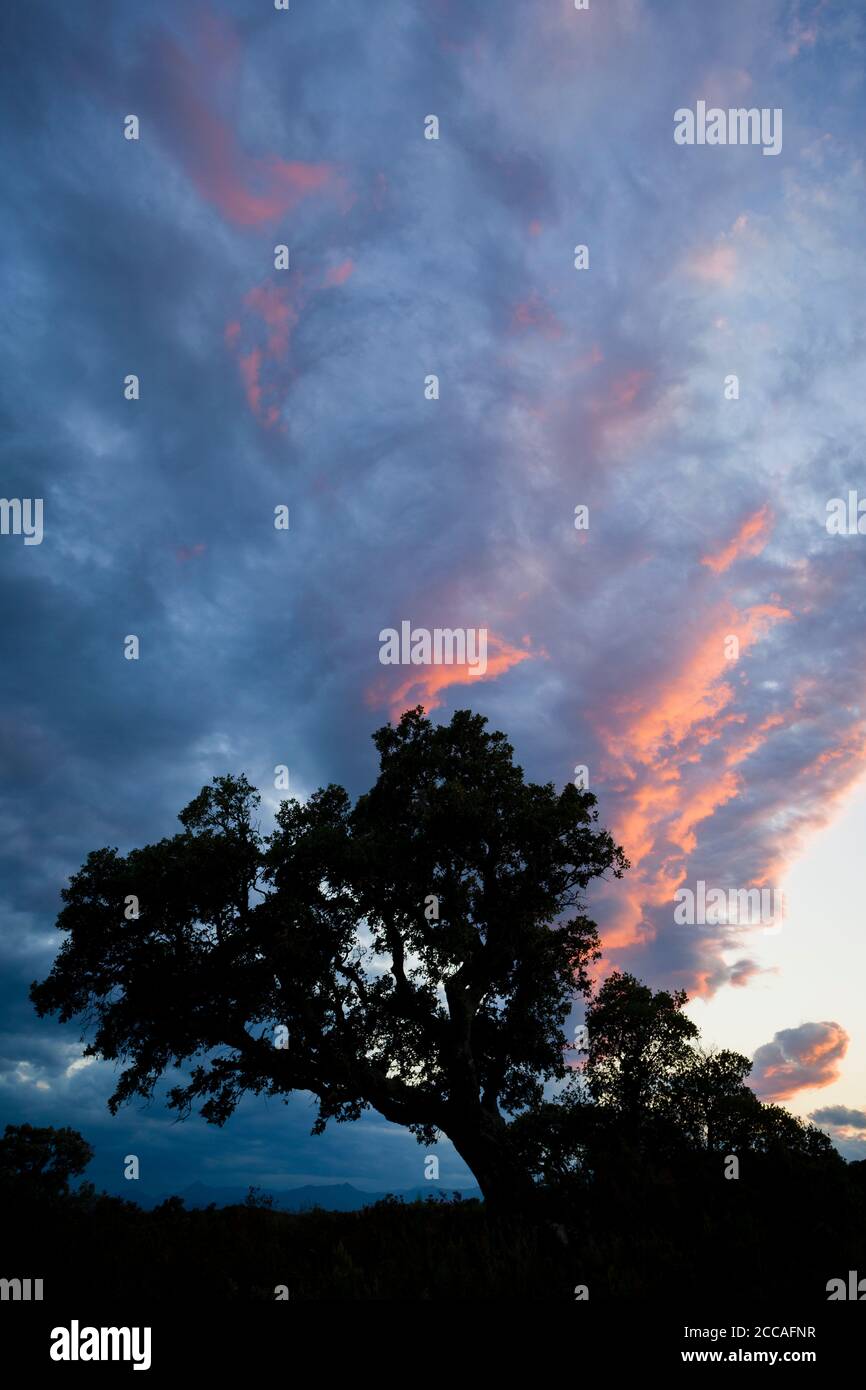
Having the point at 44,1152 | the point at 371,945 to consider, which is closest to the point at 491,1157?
the point at 371,945

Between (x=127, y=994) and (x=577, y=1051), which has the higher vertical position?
(x=127, y=994)

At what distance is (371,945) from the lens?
2491cm

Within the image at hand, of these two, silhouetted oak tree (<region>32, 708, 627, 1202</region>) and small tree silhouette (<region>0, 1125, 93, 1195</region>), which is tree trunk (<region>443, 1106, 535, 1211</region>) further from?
small tree silhouette (<region>0, 1125, 93, 1195</region>)

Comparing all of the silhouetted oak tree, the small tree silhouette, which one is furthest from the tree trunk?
the small tree silhouette

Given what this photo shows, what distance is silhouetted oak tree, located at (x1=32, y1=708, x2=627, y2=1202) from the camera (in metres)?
23.1

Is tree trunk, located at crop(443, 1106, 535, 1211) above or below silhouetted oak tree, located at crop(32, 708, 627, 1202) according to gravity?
below

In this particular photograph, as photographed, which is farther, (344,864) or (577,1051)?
(577,1051)

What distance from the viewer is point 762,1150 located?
1853 cm

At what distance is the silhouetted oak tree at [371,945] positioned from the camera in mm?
23062

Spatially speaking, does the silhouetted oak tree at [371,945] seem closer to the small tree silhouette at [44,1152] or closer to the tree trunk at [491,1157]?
the tree trunk at [491,1157]

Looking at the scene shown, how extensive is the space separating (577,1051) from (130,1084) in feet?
50.6

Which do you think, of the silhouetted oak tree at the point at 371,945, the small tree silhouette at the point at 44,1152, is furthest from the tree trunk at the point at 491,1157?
the small tree silhouette at the point at 44,1152
